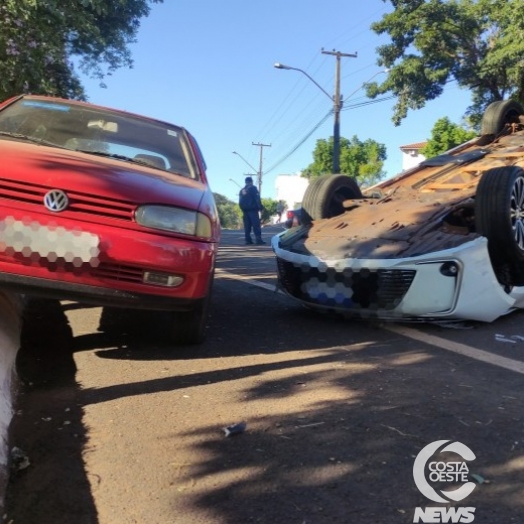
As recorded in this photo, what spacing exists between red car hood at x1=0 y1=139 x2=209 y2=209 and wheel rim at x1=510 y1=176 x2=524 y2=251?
2.55 metres

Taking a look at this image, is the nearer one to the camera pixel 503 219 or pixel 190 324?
pixel 190 324

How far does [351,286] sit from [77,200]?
2192mm

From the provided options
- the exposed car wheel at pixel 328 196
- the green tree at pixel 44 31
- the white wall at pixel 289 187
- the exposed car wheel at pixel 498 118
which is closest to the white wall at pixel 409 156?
the white wall at pixel 289 187

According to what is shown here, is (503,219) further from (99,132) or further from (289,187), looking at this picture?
(289,187)

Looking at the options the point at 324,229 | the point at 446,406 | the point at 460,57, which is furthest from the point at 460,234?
the point at 460,57

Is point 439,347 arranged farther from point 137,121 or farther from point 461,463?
point 137,121

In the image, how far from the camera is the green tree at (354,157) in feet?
196

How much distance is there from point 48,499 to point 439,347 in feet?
9.46

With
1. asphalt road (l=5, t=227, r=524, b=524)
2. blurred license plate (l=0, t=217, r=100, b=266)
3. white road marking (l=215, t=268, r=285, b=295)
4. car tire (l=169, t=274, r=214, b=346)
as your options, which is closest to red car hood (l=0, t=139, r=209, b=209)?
blurred license plate (l=0, t=217, r=100, b=266)

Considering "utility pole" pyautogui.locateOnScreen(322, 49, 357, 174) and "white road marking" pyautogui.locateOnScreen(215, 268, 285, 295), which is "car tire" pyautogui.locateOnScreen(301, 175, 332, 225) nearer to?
"white road marking" pyautogui.locateOnScreen(215, 268, 285, 295)

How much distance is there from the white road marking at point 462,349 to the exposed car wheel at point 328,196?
5.10 feet

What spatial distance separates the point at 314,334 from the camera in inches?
178

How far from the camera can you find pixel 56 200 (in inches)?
124

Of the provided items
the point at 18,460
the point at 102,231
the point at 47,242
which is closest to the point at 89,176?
the point at 102,231
